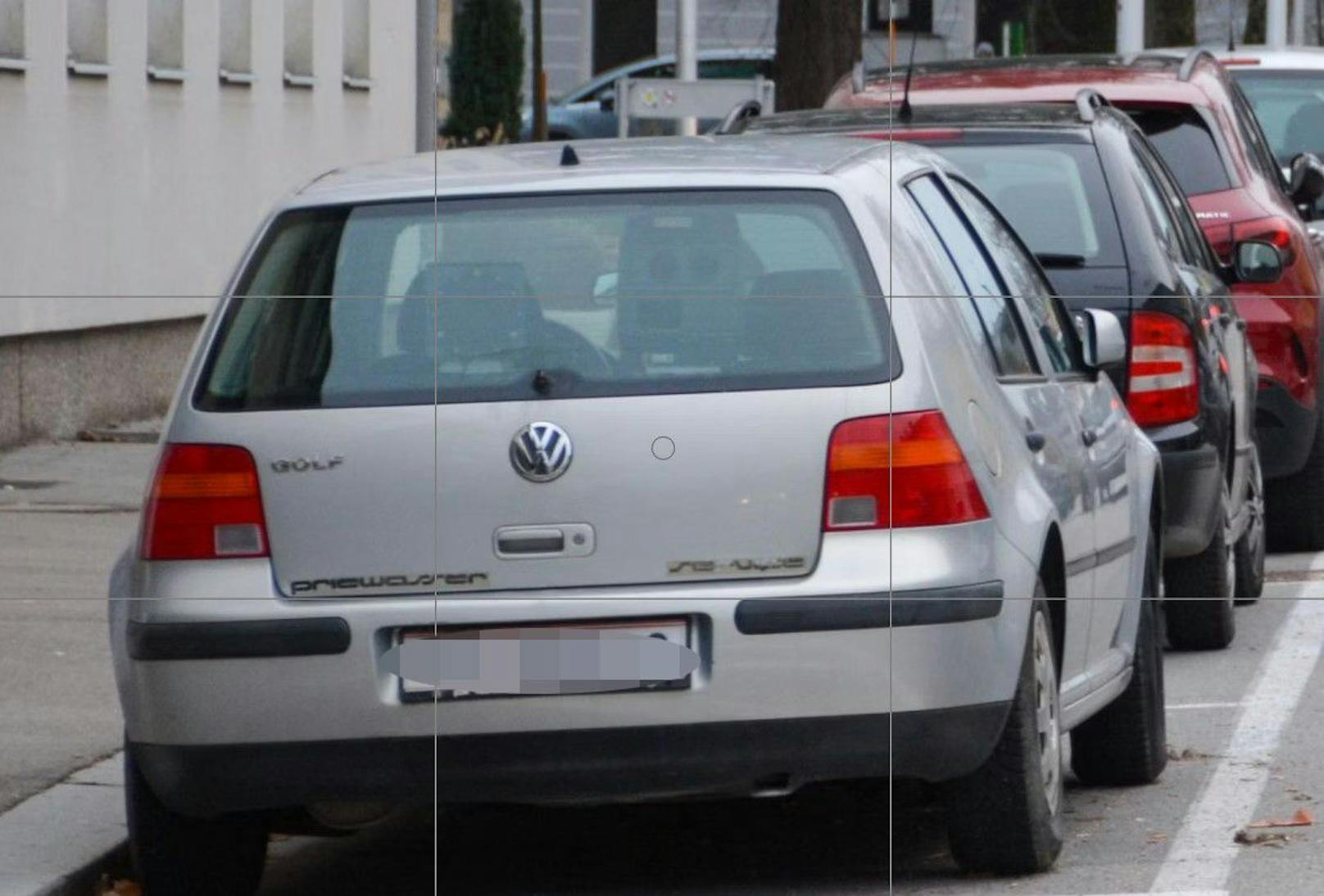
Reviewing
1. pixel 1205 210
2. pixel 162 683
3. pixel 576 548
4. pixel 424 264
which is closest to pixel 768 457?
pixel 576 548

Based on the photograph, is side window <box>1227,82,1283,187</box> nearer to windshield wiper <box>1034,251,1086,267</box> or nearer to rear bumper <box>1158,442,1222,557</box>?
windshield wiper <box>1034,251,1086,267</box>

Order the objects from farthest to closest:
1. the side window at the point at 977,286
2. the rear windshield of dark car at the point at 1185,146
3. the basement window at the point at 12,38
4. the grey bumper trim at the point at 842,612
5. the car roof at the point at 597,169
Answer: the rear windshield of dark car at the point at 1185,146 < the basement window at the point at 12,38 < the side window at the point at 977,286 < the car roof at the point at 597,169 < the grey bumper trim at the point at 842,612

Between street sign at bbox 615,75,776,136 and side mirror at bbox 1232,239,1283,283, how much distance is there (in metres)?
1.29

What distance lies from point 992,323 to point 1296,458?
2.15m

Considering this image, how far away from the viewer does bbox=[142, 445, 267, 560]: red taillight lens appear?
15.7 ft

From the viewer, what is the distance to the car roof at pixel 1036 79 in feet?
19.7

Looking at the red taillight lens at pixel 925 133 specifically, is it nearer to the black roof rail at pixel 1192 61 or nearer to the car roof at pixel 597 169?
the black roof rail at pixel 1192 61

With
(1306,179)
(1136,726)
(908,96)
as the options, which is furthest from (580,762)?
(1306,179)

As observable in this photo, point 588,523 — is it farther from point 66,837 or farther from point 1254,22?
point 1254,22

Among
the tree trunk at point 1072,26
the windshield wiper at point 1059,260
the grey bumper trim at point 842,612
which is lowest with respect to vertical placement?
the grey bumper trim at point 842,612

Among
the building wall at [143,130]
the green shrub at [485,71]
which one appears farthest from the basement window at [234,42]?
the green shrub at [485,71]

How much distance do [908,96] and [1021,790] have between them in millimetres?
1709

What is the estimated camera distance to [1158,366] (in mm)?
6422

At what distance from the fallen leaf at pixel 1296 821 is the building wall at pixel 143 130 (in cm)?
244
